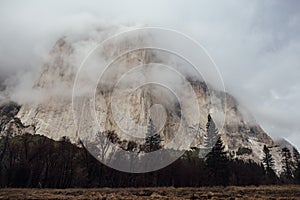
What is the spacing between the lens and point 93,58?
127562mm

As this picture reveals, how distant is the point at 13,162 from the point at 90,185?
15.0 metres

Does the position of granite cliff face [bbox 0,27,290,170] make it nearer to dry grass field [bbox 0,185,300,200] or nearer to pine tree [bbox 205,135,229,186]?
pine tree [bbox 205,135,229,186]

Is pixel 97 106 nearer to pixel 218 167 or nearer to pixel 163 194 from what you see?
pixel 218 167

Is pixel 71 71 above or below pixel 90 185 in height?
above

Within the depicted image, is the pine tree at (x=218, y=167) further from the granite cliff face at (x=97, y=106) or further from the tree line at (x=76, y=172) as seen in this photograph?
the granite cliff face at (x=97, y=106)

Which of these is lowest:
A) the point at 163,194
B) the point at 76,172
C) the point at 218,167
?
the point at 163,194

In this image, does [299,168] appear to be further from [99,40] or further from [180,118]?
[99,40]

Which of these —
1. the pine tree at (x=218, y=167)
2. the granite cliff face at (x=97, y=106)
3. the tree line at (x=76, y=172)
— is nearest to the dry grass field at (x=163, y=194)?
the tree line at (x=76, y=172)

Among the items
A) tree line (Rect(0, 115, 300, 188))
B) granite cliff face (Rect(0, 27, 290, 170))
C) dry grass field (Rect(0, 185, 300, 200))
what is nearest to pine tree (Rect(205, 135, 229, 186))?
tree line (Rect(0, 115, 300, 188))

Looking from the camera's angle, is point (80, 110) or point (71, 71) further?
point (71, 71)

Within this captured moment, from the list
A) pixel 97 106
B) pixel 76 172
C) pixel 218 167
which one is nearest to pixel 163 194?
pixel 218 167

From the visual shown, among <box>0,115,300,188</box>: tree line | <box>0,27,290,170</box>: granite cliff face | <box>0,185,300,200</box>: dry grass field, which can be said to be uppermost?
<box>0,27,290,170</box>: granite cliff face

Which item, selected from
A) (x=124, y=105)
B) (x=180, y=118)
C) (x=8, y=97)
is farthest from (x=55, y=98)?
(x=180, y=118)

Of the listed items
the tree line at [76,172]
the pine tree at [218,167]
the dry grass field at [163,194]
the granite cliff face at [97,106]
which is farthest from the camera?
the granite cliff face at [97,106]
